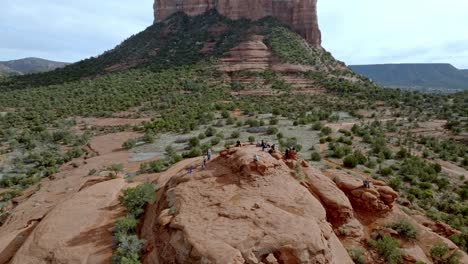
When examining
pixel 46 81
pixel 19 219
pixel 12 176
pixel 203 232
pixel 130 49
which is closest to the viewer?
pixel 203 232

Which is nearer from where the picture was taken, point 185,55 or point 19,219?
point 19,219

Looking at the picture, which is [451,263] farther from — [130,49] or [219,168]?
[130,49]

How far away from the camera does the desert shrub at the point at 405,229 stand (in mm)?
13336

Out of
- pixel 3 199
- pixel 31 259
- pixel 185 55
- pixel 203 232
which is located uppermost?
pixel 185 55

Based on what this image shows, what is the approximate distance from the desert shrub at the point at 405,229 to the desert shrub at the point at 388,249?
794mm

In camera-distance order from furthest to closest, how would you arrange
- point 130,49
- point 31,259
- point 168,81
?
point 130,49 < point 168,81 < point 31,259

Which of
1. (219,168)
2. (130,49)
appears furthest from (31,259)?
(130,49)

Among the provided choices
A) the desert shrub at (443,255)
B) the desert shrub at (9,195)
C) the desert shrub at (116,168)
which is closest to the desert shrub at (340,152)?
the desert shrub at (443,255)

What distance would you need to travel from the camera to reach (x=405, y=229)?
13.5 m

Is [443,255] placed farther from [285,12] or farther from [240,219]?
[285,12]

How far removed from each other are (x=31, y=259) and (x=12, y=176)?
1646 cm

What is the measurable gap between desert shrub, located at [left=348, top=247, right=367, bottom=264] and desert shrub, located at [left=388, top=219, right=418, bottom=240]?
8.12 ft

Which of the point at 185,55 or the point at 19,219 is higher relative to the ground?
the point at 185,55

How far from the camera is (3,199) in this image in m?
21.3
